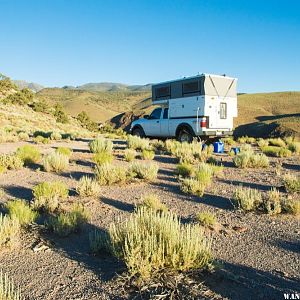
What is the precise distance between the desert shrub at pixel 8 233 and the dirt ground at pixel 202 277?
122 millimetres

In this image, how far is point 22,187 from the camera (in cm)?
838

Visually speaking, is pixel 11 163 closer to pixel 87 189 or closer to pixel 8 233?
pixel 87 189

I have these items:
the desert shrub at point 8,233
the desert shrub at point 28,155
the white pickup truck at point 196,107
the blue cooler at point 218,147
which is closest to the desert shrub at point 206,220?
the desert shrub at point 8,233

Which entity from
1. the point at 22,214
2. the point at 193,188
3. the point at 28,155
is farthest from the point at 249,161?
the point at 22,214

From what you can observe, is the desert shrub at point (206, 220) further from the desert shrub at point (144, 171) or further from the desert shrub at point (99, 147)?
the desert shrub at point (99, 147)

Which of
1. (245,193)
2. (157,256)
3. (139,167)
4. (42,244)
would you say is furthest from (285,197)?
(42,244)

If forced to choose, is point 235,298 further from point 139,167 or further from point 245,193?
point 139,167

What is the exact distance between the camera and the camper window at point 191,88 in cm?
1599

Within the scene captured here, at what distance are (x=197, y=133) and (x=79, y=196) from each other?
9402mm

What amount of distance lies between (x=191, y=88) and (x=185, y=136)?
2238 mm

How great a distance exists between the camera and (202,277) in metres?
4.15

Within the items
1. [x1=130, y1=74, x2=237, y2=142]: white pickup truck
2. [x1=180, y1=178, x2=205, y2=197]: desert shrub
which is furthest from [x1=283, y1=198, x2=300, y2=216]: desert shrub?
[x1=130, y1=74, x2=237, y2=142]: white pickup truck

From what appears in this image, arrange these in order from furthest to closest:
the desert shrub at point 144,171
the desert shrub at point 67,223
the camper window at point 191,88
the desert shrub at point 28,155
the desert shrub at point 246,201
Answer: the camper window at point 191,88, the desert shrub at point 28,155, the desert shrub at point 144,171, the desert shrub at point 246,201, the desert shrub at point 67,223

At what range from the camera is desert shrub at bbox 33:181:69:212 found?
6.51 meters
